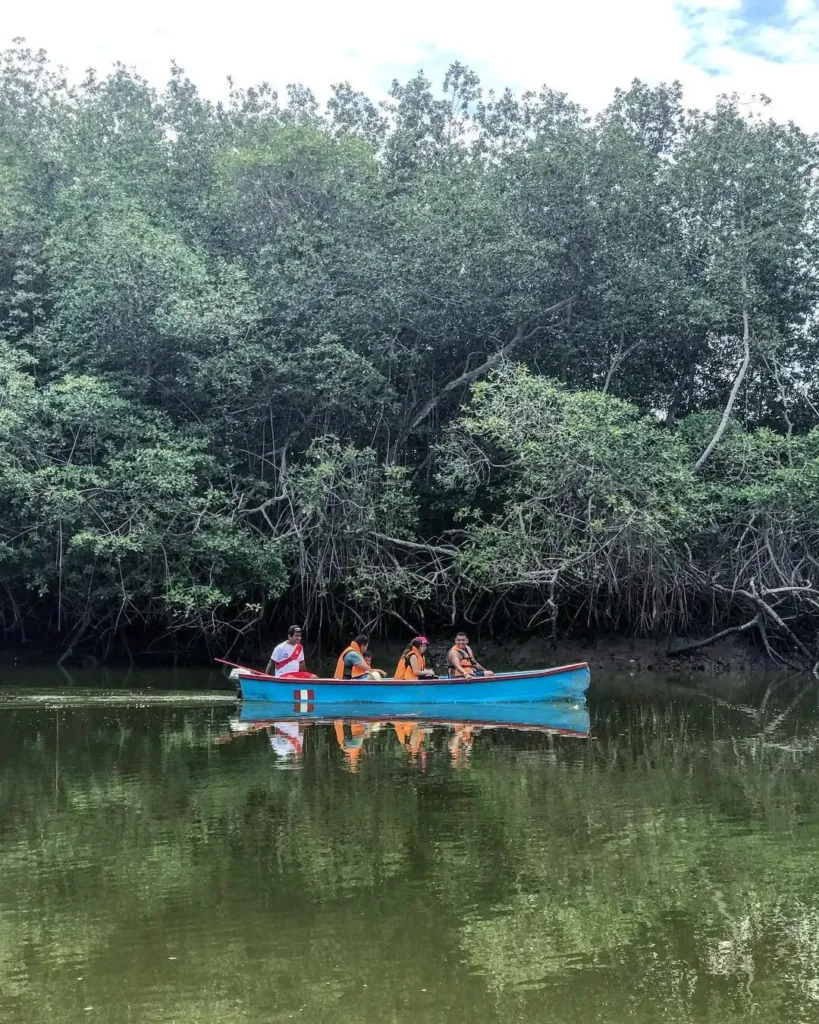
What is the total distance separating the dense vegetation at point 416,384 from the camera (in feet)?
53.4

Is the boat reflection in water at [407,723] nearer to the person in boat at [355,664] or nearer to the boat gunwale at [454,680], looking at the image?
the boat gunwale at [454,680]

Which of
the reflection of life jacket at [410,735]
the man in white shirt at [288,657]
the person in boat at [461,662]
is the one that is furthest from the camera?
the man in white shirt at [288,657]

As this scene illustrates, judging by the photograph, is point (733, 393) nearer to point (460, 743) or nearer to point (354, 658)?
point (354, 658)

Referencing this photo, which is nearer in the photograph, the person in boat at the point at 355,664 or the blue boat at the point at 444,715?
the blue boat at the point at 444,715

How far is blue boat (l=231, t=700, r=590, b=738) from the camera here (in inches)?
471

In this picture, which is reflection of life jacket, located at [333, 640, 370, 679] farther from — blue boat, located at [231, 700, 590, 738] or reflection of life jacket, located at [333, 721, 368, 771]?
reflection of life jacket, located at [333, 721, 368, 771]

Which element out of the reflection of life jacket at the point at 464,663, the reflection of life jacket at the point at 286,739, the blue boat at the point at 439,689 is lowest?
the reflection of life jacket at the point at 286,739

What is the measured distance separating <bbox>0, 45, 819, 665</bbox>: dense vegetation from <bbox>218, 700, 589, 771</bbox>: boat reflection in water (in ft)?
12.0

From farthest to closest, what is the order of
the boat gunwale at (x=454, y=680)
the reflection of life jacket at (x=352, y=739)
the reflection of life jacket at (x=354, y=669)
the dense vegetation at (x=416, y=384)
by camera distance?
the dense vegetation at (x=416, y=384)
the reflection of life jacket at (x=354, y=669)
the boat gunwale at (x=454, y=680)
the reflection of life jacket at (x=352, y=739)

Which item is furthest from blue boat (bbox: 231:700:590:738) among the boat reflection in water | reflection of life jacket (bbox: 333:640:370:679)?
reflection of life jacket (bbox: 333:640:370:679)

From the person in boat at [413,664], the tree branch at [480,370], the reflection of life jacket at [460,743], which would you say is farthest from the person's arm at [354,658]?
the tree branch at [480,370]

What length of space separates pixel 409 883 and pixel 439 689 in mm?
7120

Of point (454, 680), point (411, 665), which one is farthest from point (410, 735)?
Result: point (411, 665)

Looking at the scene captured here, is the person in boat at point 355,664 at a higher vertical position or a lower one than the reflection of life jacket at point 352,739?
higher
